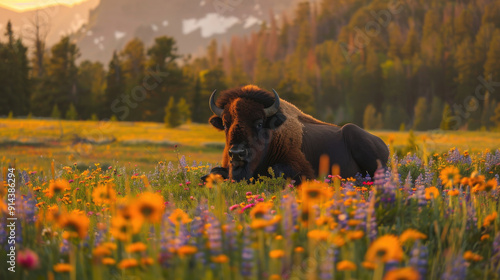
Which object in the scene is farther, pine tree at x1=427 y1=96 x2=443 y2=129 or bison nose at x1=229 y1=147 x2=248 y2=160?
pine tree at x1=427 y1=96 x2=443 y2=129

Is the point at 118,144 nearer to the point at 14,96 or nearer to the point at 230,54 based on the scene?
the point at 14,96

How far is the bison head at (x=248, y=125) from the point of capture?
7219mm

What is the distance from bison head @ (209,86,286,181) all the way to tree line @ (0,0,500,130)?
5.98 meters

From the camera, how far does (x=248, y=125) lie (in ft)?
24.3

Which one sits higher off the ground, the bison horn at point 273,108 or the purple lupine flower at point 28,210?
the bison horn at point 273,108

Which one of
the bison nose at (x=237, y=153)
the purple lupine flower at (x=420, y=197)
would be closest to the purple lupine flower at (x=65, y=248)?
the purple lupine flower at (x=420, y=197)

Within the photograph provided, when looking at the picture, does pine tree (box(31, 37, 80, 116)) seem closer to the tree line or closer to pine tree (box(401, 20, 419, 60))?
the tree line

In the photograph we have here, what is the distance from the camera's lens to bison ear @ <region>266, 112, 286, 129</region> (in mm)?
7739

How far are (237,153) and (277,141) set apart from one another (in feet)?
4.33

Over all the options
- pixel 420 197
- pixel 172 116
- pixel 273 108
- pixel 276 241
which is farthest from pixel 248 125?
pixel 172 116

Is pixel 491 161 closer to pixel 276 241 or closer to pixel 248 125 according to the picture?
pixel 248 125

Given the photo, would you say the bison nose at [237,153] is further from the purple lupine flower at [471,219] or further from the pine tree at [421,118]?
the pine tree at [421,118]

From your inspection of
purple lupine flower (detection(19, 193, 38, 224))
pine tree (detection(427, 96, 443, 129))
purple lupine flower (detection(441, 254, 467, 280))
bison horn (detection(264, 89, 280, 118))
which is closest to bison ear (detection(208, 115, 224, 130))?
bison horn (detection(264, 89, 280, 118))

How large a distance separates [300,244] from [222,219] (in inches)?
32.2
